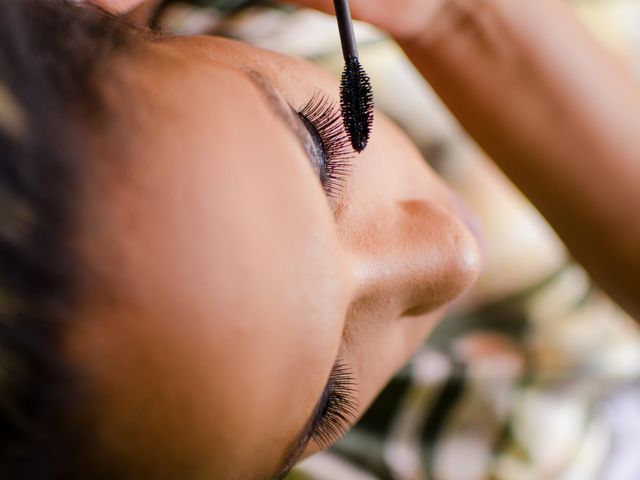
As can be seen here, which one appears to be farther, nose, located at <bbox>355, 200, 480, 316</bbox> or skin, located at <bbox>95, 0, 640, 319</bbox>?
skin, located at <bbox>95, 0, 640, 319</bbox>

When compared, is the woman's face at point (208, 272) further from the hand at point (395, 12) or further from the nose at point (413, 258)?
the hand at point (395, 12)

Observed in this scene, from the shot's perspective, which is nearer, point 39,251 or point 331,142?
point 39,251

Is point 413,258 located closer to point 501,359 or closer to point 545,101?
point 545,101

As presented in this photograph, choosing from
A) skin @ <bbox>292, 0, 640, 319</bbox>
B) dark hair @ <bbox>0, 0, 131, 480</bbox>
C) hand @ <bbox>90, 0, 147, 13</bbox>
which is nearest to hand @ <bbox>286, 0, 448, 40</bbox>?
skin @ <bbox>292, 0, 640, 319</bbox>

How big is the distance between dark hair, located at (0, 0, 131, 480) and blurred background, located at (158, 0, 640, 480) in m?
0.38

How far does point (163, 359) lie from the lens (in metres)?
0.27

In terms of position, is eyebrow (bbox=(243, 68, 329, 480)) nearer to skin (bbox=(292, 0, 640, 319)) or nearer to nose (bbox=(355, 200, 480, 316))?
nose (bbox=(355, 200, 480, 316))

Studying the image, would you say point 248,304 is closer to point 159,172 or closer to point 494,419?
point 159,172

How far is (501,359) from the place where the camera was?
0.68 meters

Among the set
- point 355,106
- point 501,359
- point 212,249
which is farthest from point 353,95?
point 501,359

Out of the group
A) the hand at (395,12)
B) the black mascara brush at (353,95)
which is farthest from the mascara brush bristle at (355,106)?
the hand at (395,12)

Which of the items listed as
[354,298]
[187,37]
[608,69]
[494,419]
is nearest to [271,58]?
[187,37]

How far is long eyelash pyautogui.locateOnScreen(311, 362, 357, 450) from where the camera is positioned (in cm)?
38

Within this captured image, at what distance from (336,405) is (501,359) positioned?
0.34 m
